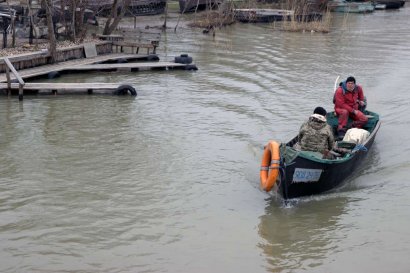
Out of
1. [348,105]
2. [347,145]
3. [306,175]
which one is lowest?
[306,175]

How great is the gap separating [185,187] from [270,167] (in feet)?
7.09

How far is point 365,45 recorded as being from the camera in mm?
32625

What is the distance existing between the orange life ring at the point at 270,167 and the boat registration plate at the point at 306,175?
0.40m

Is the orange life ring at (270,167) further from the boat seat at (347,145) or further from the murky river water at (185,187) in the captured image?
the boat seat at (347,145)

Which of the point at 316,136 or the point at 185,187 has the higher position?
the point at 316,136

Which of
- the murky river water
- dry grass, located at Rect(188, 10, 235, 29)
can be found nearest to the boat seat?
the murky river water

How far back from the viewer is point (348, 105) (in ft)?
49.1

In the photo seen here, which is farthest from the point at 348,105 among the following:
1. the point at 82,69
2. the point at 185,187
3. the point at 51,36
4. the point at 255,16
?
the point at 255,16

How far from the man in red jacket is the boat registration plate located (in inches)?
148

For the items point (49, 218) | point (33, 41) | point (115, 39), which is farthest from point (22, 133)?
point (115, 39)

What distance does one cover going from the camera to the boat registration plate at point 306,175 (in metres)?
10.7

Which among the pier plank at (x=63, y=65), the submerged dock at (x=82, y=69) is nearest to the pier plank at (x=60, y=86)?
the submerged dock at (x=82, y=69)

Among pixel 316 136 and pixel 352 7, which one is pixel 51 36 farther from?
pixel 352 7

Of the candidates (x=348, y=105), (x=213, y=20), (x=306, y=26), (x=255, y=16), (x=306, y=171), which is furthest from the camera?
(x=255, y=16)
